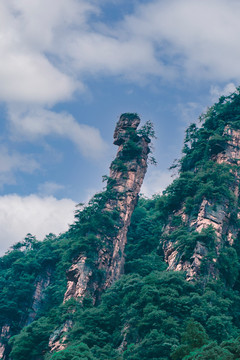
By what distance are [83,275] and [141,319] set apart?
10.2 meters

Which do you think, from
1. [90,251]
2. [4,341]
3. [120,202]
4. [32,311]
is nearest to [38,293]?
[32,311]

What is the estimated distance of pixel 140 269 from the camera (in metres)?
35.0

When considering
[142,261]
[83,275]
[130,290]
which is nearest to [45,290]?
[83,275]

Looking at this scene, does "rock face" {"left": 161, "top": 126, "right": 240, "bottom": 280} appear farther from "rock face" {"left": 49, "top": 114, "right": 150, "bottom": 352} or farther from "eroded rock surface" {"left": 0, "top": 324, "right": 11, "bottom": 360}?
"eroded rock surface" {"left": 0, "top": 324, "right": 11, "bottom": 360}

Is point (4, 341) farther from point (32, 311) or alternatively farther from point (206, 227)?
point (206, 227)

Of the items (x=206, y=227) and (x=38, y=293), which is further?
(x=38, y=293)

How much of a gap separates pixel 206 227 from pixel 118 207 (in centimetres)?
1045

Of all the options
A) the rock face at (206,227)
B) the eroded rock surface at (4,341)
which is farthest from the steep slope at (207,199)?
the eroded rock surface at (4,341)

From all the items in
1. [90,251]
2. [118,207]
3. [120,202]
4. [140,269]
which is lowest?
[140,269]

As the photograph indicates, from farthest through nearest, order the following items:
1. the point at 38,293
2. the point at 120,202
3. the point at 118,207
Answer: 1. the point at 38,293
2. the point at 120,202
3. the point at 118,207

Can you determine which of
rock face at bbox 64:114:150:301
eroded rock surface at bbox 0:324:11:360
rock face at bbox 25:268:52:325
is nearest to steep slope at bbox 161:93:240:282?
rock face at bbox 64:114:150:301

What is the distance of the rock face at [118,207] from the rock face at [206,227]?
4709 millimetres

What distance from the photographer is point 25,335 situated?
32.1 metres

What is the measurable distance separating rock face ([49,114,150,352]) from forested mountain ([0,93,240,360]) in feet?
0.33
